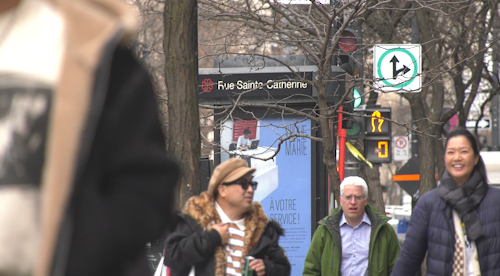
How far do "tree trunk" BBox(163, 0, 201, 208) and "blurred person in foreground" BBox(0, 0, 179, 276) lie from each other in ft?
13.4

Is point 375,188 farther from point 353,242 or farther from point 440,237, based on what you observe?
point 440,237

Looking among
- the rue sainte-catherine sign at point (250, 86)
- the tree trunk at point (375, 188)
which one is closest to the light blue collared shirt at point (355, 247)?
the rue sainte-catherine sign at point (250, 86)

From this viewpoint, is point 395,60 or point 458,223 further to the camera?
point 395,60

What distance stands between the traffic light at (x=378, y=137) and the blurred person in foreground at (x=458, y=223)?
614 cm

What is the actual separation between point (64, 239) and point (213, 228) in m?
3.16

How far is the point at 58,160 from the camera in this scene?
3.85 ft

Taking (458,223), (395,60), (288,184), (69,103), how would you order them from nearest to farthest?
1. (69,103)
2. (458,223)
3. (395,60)
4. (288,184)

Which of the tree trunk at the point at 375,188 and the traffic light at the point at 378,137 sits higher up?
the traffic light at the point at 378,137

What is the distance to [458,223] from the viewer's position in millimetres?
4727

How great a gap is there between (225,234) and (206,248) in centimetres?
17

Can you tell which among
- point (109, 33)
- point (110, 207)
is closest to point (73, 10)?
point (109, 33)

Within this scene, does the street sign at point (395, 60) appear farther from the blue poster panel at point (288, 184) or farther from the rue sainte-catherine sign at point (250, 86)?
the blue poster panel at point (288, 184)

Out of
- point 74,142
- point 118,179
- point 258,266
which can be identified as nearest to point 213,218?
point 258,266

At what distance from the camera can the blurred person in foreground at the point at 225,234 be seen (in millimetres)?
4289
